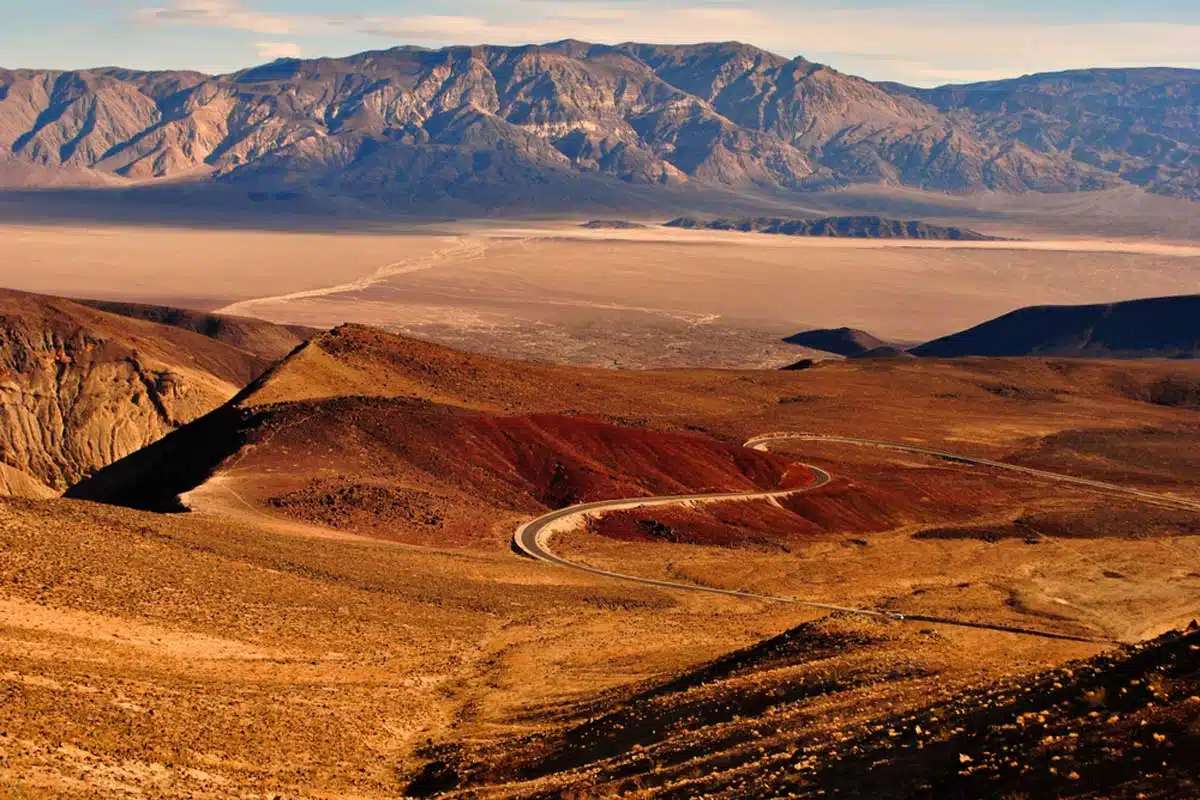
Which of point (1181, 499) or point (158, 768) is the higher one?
point (158, 768)

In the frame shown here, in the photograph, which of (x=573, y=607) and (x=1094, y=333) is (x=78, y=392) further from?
(x=1094, y=333)

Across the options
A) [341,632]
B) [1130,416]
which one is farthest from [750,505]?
[1130,416]

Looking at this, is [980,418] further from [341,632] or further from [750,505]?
[341,632]

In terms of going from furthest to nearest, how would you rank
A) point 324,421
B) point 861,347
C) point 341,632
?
point 861,347, point 324,421, point 341,632

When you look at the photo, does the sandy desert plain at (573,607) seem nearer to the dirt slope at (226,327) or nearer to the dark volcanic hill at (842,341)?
the dirt slope at (226,327)

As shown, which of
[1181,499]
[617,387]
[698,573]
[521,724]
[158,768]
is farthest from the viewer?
[617,387]

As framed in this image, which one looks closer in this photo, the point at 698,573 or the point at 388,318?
the point at 698,573

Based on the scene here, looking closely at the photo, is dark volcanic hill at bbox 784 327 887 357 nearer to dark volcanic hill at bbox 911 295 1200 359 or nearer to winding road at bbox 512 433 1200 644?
dark volcanic hill at bbox 911 295 1200 359
